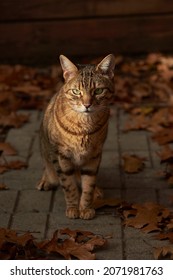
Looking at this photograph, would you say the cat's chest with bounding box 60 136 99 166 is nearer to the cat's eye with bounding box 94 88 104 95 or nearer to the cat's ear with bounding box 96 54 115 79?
the cat's eye with bounding box 94 88 104 95

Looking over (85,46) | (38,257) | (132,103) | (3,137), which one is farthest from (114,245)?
(85,46)

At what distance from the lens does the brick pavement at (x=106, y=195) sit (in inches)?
177

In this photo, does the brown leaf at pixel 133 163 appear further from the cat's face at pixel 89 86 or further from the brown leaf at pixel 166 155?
the cat's face at pixel 89 86

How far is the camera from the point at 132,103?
7.01m

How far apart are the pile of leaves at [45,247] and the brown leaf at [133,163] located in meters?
1.20

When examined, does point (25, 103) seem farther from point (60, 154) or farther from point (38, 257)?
point (38, 257)

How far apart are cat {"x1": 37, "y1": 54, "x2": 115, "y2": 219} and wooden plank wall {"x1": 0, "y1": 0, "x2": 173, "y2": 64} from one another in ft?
10.1

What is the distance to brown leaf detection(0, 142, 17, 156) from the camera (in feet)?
19.3

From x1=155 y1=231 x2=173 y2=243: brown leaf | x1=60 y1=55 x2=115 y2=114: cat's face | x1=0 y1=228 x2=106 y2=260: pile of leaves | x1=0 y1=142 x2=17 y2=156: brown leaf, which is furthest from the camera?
x1=0 y1=142 x2=17 y2=156: brown leaf

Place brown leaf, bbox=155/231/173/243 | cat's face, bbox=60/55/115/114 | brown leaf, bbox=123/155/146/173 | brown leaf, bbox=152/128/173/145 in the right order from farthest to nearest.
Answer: brown leaf, bbox=152/128/173/145 → brown leaf, bbox=123/155/146/173 → cat's face, bbox=60/55/115/114 → brown leaf, bbox=155/231/173/243

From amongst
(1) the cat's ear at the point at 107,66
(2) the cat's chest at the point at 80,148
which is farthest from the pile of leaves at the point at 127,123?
(1) the cat's ear at the point at 107,66

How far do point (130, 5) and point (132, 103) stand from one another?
136 cm

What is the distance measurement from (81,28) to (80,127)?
3327mm

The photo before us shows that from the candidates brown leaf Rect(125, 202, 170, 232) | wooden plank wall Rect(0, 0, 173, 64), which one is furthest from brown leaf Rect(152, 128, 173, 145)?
wooden plank wall Rect(0, 0, 173, 64)
